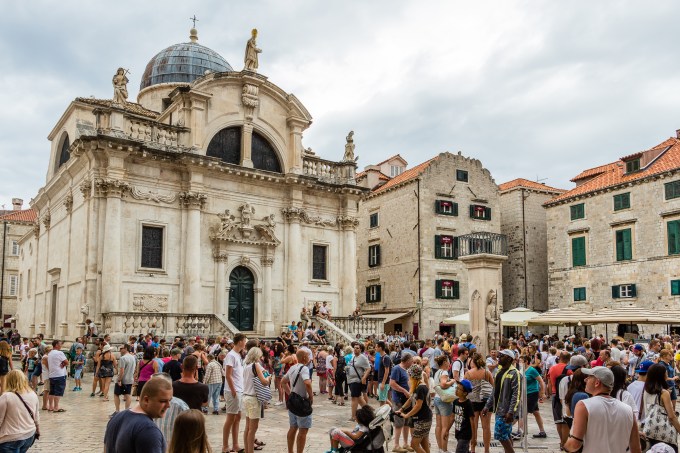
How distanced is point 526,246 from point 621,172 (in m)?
8.25

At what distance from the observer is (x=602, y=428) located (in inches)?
207

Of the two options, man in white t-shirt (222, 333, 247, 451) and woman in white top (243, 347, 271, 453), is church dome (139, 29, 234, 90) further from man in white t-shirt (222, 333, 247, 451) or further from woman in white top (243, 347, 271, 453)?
woman in white top (243, 347, 271, 453)

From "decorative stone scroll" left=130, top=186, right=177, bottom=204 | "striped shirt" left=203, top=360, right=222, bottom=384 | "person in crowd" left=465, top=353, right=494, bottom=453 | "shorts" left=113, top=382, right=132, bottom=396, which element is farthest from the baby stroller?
"decorative stone scroll" left=130, top=186, right=177, bottom=204

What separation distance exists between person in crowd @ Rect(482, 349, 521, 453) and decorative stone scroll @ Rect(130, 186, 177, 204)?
20344 millimetres

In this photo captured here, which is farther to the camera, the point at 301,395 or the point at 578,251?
the point at 578,251

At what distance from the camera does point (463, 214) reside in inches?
1593

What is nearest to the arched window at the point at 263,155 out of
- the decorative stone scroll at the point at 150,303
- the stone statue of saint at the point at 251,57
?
the stone statue of saint at the point at 251,57

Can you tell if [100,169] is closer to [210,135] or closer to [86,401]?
[210,135]

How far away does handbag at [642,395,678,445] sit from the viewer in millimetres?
6730

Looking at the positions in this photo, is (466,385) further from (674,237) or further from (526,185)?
(526,185)

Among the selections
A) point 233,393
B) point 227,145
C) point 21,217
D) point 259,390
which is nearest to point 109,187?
point 227,145

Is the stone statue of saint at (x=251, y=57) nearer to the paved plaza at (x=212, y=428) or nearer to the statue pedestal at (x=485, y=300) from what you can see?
the statue pedestal at (x=485, y=300)

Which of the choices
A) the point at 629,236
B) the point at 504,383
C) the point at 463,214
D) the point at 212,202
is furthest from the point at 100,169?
the point at 629,236

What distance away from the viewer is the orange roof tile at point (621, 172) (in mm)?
33697
